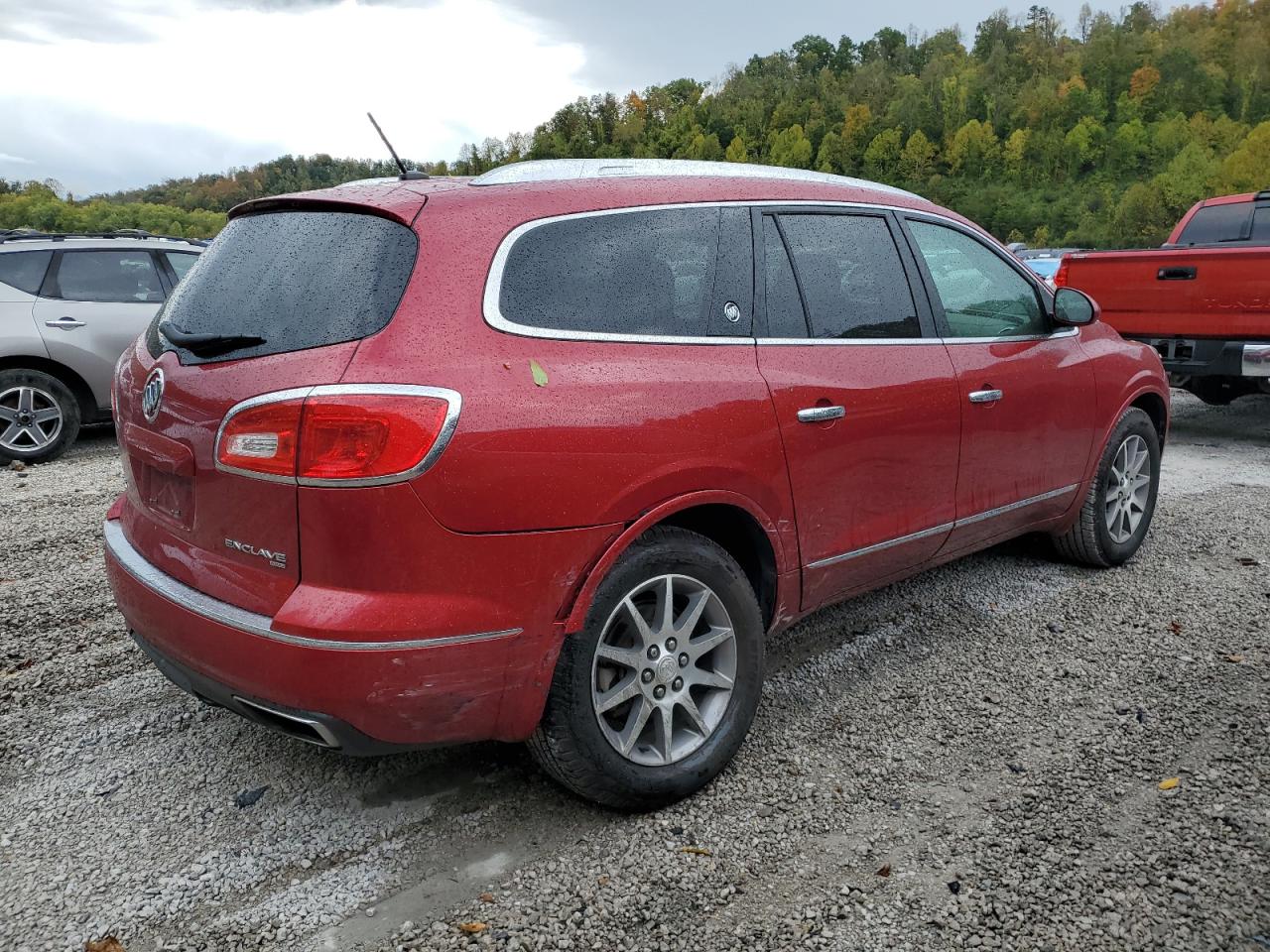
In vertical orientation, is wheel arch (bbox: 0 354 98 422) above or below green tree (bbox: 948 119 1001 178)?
below

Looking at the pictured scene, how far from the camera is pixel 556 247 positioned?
8.44 feet

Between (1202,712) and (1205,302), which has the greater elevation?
(1205,302)

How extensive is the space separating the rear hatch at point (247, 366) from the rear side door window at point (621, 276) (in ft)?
0.99

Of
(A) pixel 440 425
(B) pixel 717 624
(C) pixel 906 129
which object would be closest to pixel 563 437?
(A) pixel 440 425

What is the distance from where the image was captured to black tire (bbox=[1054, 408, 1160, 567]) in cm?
459

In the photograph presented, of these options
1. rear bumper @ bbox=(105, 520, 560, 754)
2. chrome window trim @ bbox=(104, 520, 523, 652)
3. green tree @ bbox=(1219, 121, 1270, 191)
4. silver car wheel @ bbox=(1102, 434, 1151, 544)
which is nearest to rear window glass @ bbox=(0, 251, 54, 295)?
chrome window trim @ bbox=(104, 520, 523, 652)

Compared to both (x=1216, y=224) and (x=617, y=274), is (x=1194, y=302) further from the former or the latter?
(x=617, y=274)

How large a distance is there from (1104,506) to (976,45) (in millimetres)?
Answer: 160993

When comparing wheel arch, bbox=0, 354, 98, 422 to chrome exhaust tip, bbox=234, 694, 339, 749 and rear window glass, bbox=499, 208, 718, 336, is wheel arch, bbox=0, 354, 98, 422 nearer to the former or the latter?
chrome exhaust tip, bbox=234, 694, 339, 749

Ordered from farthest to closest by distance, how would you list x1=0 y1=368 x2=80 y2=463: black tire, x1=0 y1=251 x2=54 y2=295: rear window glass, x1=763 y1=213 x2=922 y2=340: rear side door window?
x1=0 y1=251 x2=54 y2=295: rear window glass, x1=0 y1=368 x2=80 y2=463: black tire, x1=763 y1=213 x2=922 y2=340: rear side door window

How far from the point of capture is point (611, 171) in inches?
115

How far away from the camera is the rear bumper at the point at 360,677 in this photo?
222cm

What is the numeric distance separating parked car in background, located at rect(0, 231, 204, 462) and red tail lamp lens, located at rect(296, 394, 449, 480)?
613 centimetres

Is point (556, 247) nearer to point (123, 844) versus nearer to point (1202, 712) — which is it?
point (123, 844)
